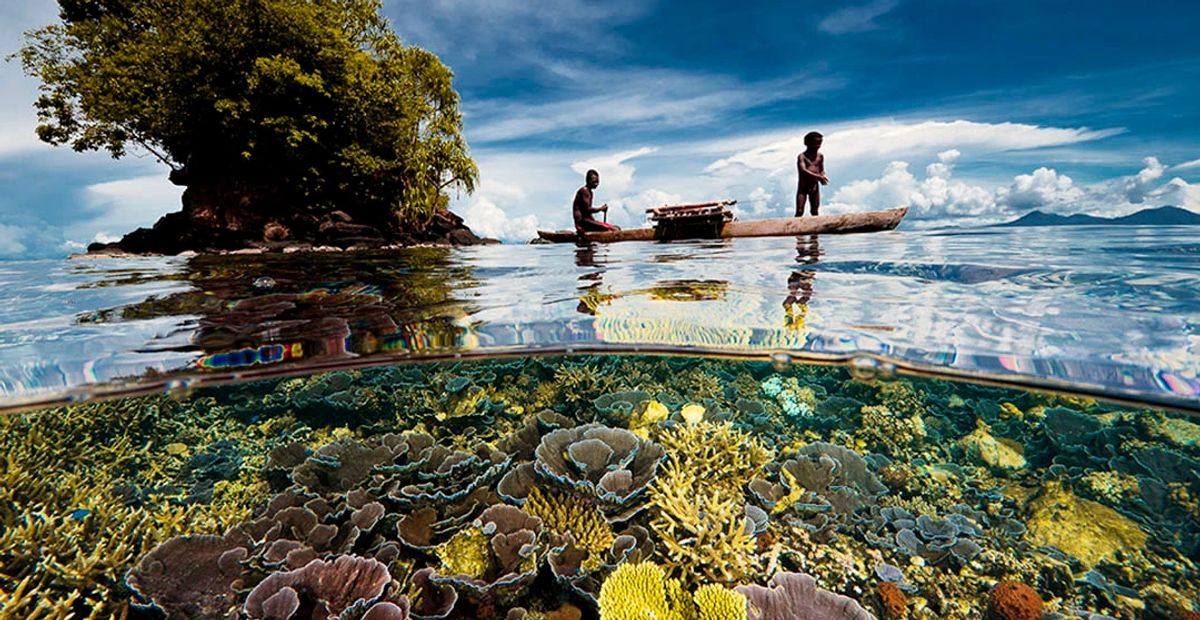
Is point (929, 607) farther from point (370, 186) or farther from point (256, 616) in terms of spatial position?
point (370, 186)

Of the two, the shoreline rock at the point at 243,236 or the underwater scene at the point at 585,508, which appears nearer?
the underwater scene at the point at 585,508

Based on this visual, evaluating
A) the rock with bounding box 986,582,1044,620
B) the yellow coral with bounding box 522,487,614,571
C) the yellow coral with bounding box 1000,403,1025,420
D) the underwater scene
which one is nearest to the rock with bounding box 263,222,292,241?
the underwater scene

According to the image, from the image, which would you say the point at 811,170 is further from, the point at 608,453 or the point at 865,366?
the point at 608,453

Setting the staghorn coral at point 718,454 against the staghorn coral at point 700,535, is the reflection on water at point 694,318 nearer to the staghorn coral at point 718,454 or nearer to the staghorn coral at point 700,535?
the staghorn coral at point 718,454

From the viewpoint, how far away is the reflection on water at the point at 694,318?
15.0 ft

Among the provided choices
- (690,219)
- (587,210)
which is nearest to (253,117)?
(587,210)

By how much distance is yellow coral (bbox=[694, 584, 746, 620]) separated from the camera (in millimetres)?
3160

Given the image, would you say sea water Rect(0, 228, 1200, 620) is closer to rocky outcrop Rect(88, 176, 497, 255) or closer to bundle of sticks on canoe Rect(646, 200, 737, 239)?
bundle of sticks on canoe Rect(646, 200, 737, 239)

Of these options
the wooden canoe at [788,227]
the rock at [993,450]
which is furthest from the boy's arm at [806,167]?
the rock at [993,450]

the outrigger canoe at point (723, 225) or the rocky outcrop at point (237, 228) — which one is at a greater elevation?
the rocky outcrop at point (237, 228)

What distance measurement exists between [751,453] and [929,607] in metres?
2.25

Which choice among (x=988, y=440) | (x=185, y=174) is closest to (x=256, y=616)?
(x=988, y=440)

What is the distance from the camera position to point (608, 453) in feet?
15.4

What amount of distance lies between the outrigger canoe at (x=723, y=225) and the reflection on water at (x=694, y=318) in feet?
9.81
